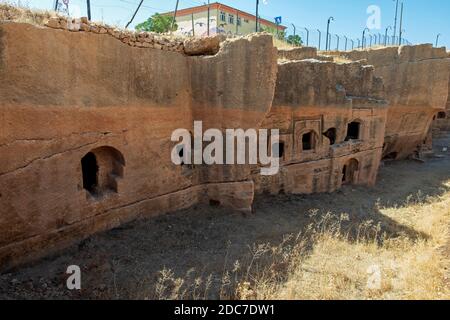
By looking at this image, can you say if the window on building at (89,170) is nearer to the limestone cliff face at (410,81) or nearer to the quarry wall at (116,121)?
the quarry wall at (116,121)

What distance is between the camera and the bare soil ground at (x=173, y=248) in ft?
16.5

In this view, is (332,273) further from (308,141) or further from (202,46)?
(308,141)

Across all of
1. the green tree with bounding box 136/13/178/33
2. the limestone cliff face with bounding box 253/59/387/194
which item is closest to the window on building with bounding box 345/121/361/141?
the limestone cliff face with bounding box 253/59/387/194

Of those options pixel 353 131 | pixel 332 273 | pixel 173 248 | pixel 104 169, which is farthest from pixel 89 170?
pixel 353 131

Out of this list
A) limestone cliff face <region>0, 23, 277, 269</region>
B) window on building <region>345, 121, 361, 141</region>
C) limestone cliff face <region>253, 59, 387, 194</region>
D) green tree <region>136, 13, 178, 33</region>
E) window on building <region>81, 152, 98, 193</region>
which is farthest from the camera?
green tree <region>136, 13, 178, 33</region>

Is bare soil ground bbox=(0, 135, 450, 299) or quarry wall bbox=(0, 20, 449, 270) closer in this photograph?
bare soil ground bbox=(0, 135, 450, 299)

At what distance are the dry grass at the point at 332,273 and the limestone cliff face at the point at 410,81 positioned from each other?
32.5ft

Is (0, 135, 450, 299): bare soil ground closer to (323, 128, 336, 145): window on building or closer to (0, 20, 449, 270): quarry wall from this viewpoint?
(0, 20, 449, 270): quarry wall

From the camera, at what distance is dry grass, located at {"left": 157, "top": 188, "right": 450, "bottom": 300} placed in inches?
198

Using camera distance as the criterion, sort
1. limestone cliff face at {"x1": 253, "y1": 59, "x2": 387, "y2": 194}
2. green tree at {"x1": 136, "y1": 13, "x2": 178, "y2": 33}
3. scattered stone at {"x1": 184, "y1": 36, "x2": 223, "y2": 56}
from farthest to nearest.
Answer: green tree at {"x1": 136, "y1": 13, "x2": 178, "y2": 33}, limestone cliff face at {"x1": 253, "y1": 59, "x2": 387, "y2": 194}, scattered stone at {"x1": 184, "y1": 36, "x2": 223, "y2": 56}

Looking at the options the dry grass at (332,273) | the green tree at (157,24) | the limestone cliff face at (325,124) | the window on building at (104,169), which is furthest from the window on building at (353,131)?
the green tree at (157,24)

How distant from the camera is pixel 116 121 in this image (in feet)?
21.0

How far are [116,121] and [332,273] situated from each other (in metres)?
4.65

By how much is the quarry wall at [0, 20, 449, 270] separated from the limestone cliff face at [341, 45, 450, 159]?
723 cm
